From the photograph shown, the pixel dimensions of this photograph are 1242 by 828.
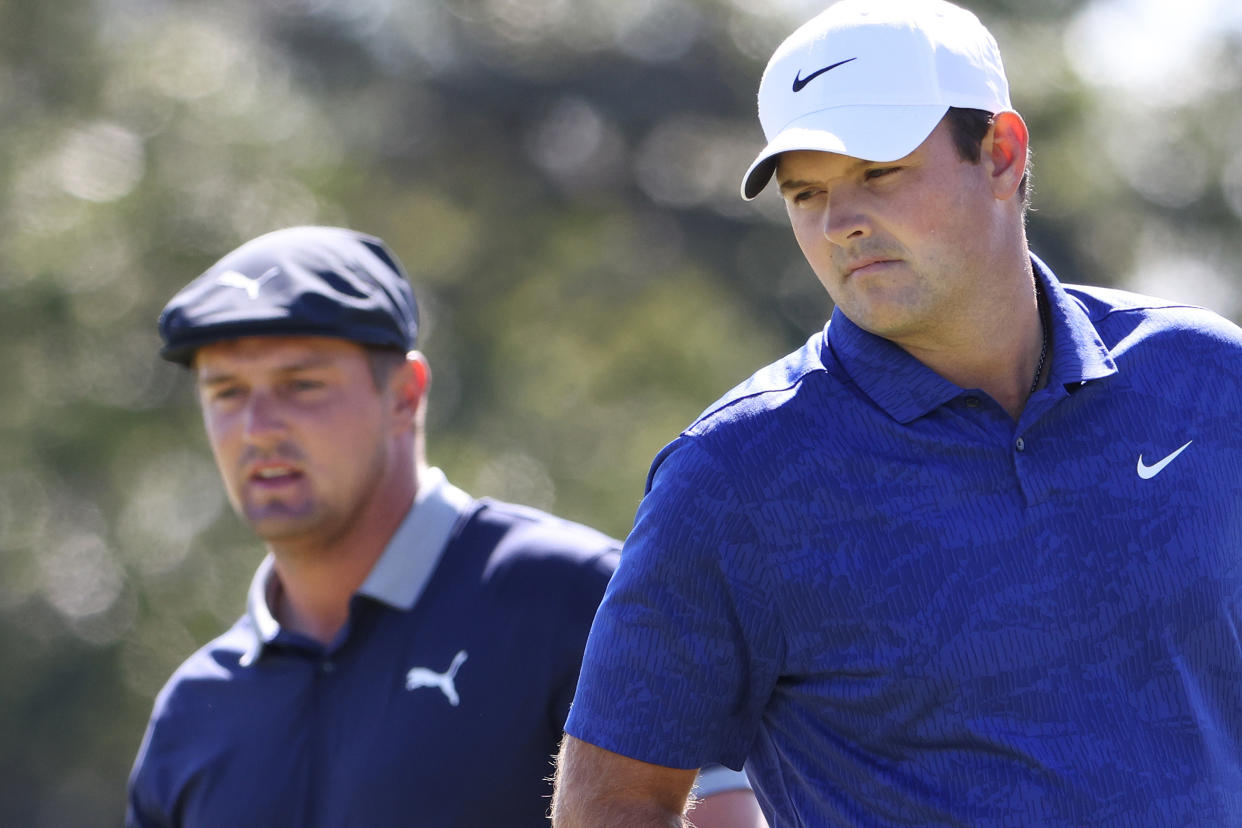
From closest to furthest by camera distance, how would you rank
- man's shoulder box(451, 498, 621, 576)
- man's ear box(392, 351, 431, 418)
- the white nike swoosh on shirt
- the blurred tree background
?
the white nike swoosh on shirt
man's shoulder box(451, 498, 621, 576)
man's ear box(392, 351, 431, 418)
the blurred tree background

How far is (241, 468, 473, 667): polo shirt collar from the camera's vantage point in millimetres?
2963

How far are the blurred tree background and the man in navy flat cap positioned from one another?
17.8 feet

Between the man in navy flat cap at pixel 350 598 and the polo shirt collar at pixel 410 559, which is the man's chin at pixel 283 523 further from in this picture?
the polo shirt collar at pixel 410 559

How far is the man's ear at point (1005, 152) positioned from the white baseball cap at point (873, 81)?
0.03 m

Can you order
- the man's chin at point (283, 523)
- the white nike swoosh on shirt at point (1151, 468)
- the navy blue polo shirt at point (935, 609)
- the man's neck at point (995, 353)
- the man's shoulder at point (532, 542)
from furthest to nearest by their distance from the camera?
the man's chin at point (283, 523)
the man's shoulder at point (532, 542)
the man's neck at point (995, 353)
the white nike swoosh on shirt at point (1151, 468)
the navy blue polo shirt at point (935, 609)

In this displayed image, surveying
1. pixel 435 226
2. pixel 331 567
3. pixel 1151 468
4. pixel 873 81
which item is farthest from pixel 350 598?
pixel 435 226

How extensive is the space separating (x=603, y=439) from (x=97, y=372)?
2922mm

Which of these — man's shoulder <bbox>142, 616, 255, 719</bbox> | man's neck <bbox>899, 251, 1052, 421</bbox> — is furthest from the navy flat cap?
man's neck <bbox>899, 251, 1052, 421</bbox>

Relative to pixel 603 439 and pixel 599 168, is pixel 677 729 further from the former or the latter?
pixel 599 168

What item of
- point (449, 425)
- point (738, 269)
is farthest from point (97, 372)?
point (738, 269)

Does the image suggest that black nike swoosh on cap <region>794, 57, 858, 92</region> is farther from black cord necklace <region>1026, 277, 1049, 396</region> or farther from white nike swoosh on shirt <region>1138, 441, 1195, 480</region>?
white nike swoosh on shirt <region>1138, 441, 1195, 480</region>

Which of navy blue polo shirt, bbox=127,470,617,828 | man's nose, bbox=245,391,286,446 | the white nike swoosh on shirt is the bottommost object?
navy blue polo shirt, bbox=127,470,617,828

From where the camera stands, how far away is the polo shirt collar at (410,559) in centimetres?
296

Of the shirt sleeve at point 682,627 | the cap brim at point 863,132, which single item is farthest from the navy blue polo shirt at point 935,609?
the cap brim at point 863,132
